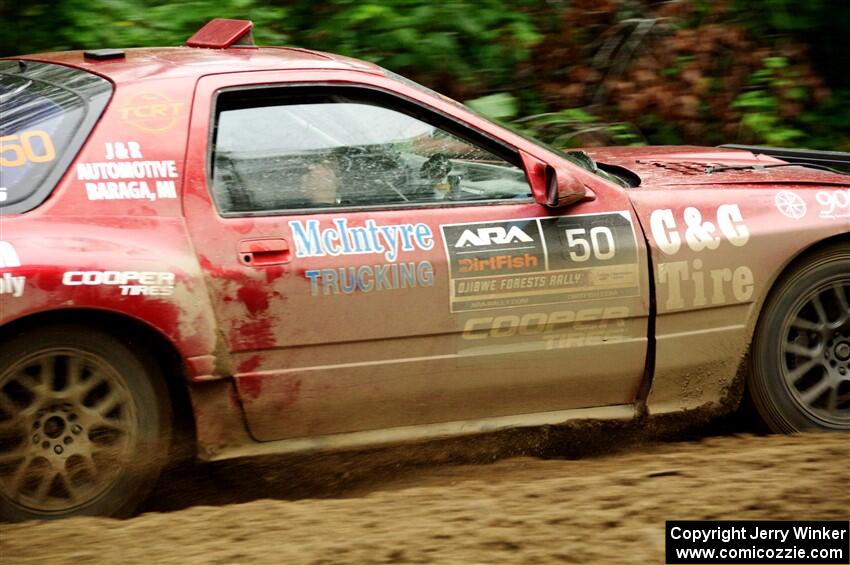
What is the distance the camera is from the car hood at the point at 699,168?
4.68 metres

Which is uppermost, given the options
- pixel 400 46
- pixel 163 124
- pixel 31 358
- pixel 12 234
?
pixel 400 46

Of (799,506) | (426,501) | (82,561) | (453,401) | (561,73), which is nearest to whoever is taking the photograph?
(82,561)

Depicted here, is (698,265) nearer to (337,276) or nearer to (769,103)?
(337,276)

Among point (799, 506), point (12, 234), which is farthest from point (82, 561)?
point (799, 506)

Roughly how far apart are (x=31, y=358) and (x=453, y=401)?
152 cm

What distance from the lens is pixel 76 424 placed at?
3836 millimetres

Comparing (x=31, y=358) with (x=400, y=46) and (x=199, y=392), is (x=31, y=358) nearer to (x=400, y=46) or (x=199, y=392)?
(x=199, y=392)

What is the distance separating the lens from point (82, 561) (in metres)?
3.31

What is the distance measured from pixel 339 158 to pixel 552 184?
31.9 inches

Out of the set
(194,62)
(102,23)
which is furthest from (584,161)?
(102,23)

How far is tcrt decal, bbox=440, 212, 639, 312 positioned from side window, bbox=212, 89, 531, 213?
6.7 inches

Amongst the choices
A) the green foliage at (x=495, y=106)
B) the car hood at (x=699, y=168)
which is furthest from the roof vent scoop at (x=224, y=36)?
the green foliage at (x=495, y=106)
